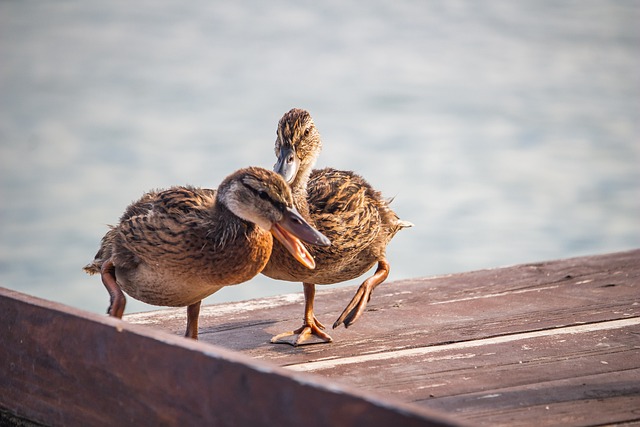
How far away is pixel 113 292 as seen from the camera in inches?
191

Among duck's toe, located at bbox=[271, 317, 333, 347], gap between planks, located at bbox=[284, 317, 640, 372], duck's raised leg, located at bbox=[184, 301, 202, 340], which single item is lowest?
gap between planks, located at bbox=[284, 317, 640, 372]

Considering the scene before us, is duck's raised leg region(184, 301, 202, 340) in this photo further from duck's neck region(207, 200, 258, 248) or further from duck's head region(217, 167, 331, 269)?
duck's head region(217, 167, 331, 269)

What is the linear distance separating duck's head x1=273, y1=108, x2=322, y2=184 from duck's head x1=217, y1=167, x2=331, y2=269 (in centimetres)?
74

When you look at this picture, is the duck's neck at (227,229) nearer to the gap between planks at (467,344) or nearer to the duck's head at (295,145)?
the gap between planks at (467,344)

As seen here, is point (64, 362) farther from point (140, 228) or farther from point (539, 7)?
point (539, 7)

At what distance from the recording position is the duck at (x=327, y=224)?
16.8ft

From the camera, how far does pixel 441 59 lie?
19.6 m

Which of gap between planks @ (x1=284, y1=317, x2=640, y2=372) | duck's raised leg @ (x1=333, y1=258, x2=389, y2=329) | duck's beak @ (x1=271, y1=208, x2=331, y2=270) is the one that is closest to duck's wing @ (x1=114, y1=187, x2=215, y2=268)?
duck's beak @ (x1=271, y1=208, x2=331, y2=270)

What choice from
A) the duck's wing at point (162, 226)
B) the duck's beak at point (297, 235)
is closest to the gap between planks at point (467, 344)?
the duck's beak at point (297, 235)

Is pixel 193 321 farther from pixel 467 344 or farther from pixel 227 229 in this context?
pixel 467 344

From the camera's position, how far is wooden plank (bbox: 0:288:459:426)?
2.87 meters

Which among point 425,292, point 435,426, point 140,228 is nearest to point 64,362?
point 140,228

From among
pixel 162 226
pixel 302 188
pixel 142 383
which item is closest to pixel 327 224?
pixel 302 188

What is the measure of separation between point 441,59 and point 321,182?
14.5 metres
